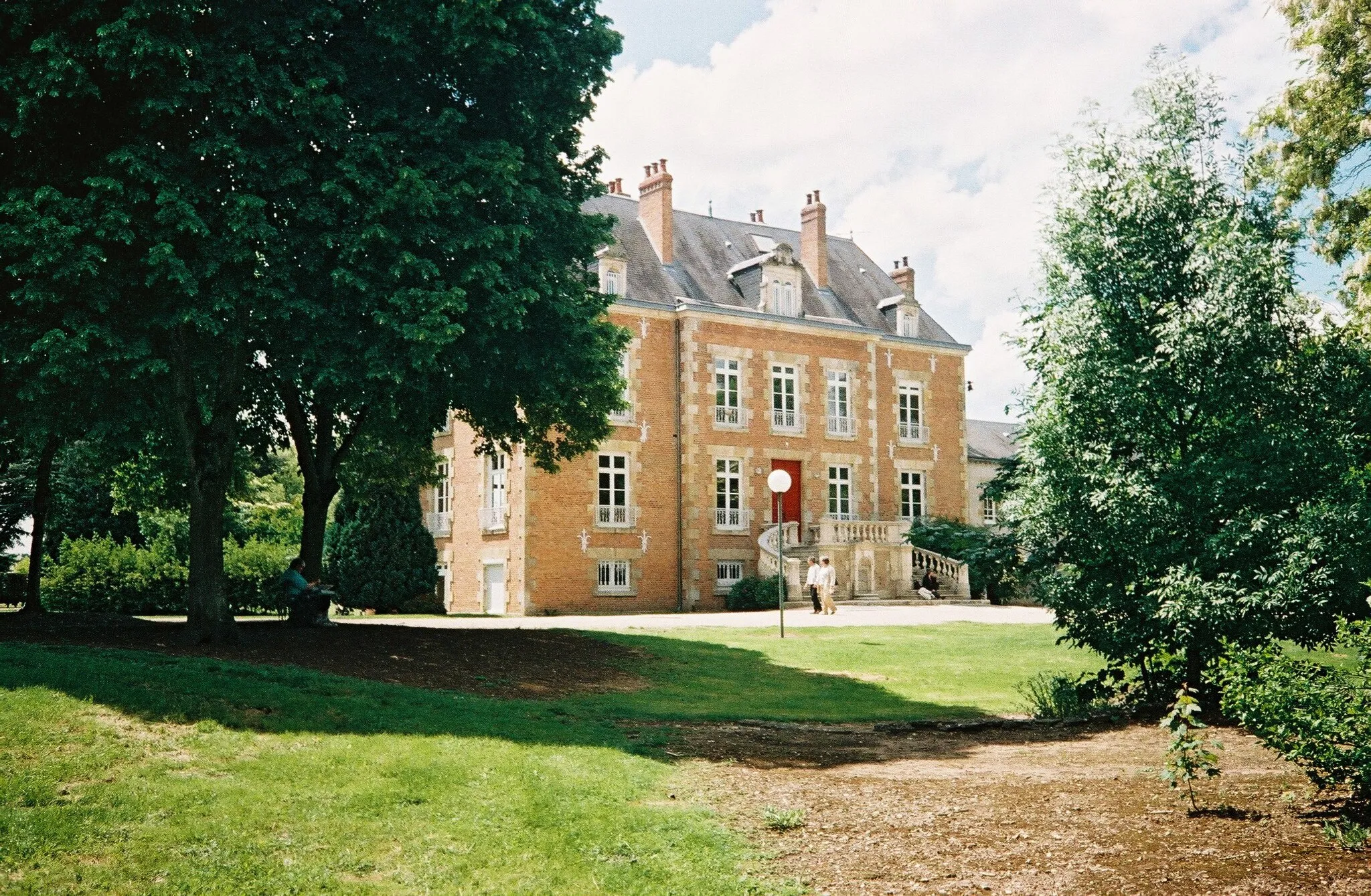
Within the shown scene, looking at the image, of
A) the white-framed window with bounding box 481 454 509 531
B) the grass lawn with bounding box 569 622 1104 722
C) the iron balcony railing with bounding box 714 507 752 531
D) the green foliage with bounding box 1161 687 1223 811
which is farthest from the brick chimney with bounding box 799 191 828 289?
the green foliage with bounding box 1161 687 1223 811

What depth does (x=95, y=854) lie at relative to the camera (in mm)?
6512

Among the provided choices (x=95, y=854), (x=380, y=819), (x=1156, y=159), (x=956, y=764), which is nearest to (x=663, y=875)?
(x=380, y=819)

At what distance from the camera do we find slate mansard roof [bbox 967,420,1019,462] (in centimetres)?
5194

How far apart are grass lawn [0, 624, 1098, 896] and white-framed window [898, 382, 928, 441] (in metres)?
26.5

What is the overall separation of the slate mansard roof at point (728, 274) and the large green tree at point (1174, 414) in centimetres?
2212

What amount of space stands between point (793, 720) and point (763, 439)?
2323cm

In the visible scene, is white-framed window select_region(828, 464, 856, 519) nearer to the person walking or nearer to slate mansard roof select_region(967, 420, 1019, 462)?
the person walking

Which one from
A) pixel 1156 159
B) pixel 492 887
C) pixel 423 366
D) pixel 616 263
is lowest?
pixel 492 887

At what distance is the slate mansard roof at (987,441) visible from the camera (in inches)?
2045

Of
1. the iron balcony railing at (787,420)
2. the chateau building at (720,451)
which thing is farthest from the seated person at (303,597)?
the iron balcony railing at (787,420)

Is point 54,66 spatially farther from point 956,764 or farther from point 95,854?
point 956,764

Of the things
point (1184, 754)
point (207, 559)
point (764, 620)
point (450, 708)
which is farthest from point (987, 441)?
point (1184, 754)

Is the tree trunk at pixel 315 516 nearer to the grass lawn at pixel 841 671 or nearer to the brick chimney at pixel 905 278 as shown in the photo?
the grass lawn at pixel 841 671

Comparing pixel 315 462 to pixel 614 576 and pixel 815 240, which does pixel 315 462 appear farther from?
pixel 815 240
